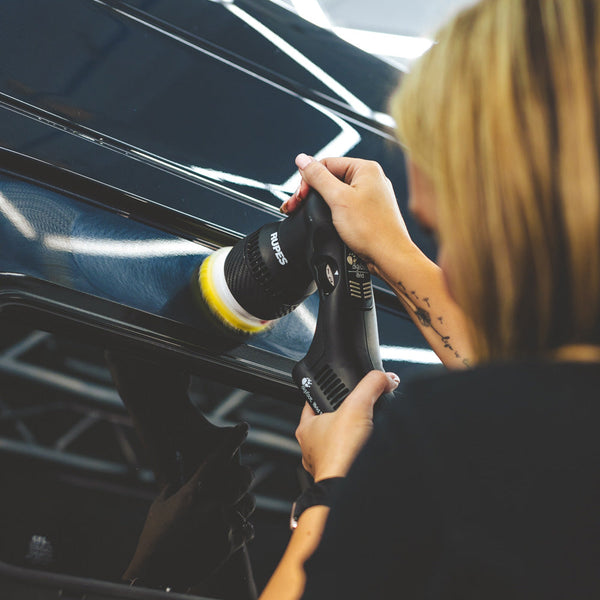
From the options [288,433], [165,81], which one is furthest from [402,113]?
[288,433]

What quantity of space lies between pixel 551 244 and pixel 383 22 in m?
3.04

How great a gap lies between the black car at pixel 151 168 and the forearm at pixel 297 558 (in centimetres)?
29

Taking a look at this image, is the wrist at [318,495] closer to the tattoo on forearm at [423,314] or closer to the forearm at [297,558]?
the forearm at [297,558]

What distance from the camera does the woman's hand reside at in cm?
56

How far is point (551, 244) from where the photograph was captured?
1.18 feet

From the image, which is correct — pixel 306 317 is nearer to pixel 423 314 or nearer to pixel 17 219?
pixel 423 314

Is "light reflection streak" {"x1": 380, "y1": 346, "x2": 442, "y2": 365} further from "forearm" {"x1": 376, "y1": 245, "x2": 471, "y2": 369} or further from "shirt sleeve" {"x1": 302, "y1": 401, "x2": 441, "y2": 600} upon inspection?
"shirt sleeve" {"x1": 302, "y1": 401, "x2": 441, "y2": 600}

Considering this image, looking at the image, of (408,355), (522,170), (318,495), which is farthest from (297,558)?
(408,355)

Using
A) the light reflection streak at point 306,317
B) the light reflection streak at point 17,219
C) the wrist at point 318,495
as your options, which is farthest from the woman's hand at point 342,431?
the light reflection streak at point 17,219

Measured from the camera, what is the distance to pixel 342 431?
1.92ft

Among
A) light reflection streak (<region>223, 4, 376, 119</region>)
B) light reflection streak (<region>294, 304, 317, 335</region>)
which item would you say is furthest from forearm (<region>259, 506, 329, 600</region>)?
light reflection streak (<region>223, 4, 376, 119</region>)

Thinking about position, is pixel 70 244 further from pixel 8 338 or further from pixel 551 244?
pixel 8 338

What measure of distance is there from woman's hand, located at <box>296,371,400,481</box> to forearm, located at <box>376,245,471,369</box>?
0.16 metres

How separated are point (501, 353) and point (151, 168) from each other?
0.57 metres
